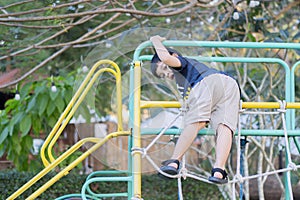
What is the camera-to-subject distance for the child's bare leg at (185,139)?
3.16 meters

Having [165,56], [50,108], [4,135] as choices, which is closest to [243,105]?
[165,56]

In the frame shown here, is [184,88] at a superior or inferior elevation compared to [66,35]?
inferior

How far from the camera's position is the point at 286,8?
6477mm

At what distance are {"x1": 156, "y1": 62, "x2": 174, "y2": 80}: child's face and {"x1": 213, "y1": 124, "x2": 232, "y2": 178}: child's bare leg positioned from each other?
388mm

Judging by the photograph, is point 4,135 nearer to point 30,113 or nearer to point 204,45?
point 30,113

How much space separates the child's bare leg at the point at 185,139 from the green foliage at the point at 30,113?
2856mm

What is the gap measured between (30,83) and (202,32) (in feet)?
8.88

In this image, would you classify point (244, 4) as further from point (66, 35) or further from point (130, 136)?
point (130, 136)

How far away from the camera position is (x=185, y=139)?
319 centimetres

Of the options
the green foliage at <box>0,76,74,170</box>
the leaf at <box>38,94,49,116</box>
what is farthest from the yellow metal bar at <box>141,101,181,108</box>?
the leaf at <box>38,94,49,116</box>

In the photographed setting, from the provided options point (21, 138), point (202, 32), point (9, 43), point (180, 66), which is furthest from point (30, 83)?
point (180, 66)

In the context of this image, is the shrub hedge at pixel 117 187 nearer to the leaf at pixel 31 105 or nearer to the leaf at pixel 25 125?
the leaf at pixel 25 125

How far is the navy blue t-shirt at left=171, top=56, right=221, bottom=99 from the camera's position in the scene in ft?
10.8

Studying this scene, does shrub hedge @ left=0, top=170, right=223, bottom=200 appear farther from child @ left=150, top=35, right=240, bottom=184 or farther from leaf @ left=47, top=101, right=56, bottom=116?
child @ left=150, top=35, right=240, bottom=184
